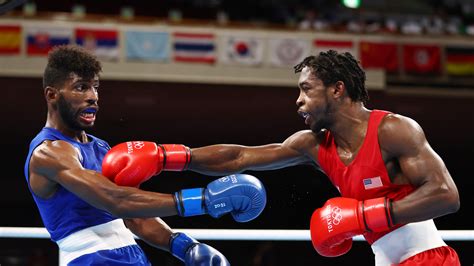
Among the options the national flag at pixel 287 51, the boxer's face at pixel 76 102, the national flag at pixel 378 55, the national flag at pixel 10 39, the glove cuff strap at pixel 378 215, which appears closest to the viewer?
the glove cuff strap at pixel 378 215

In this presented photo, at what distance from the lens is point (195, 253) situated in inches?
103

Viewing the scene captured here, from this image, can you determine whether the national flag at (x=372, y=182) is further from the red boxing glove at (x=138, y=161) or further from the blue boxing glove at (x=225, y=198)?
the red boxing glove at (x=138, y=161)

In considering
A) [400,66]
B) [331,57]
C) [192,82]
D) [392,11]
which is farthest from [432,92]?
[331,57]

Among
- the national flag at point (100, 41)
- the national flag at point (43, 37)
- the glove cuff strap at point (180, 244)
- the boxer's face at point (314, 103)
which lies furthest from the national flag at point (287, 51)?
the glove cuff strap at point (180, 244)

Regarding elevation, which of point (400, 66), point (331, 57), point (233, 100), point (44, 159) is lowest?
point (233, 100)

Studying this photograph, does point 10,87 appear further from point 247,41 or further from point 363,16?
point 363,16

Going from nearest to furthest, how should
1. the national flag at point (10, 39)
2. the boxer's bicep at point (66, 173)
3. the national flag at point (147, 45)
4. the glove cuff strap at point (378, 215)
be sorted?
the boxer's bicep at point (66, 173), the glove cuff strap at point (378, 215), the national flag at point (10, 39), the national flag at point (147, 45)

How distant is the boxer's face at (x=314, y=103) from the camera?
2.81 metres

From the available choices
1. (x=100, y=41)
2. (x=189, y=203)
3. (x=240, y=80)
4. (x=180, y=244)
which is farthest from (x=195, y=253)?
(x=240, y=80)

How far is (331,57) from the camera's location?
2883mm

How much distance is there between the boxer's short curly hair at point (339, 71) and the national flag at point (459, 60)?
9.00 metres

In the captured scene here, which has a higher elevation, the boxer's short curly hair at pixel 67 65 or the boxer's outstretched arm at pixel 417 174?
the boxer's short curly hair at pixel 67 65

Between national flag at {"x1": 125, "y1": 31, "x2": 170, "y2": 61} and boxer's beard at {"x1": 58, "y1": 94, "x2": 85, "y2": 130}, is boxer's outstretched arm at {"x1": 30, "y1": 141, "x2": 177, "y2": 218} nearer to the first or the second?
boxer's beard at {"x1": 58, "y1": 94, "x2": 85, "y2": 130}

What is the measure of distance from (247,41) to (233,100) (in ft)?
3.52
